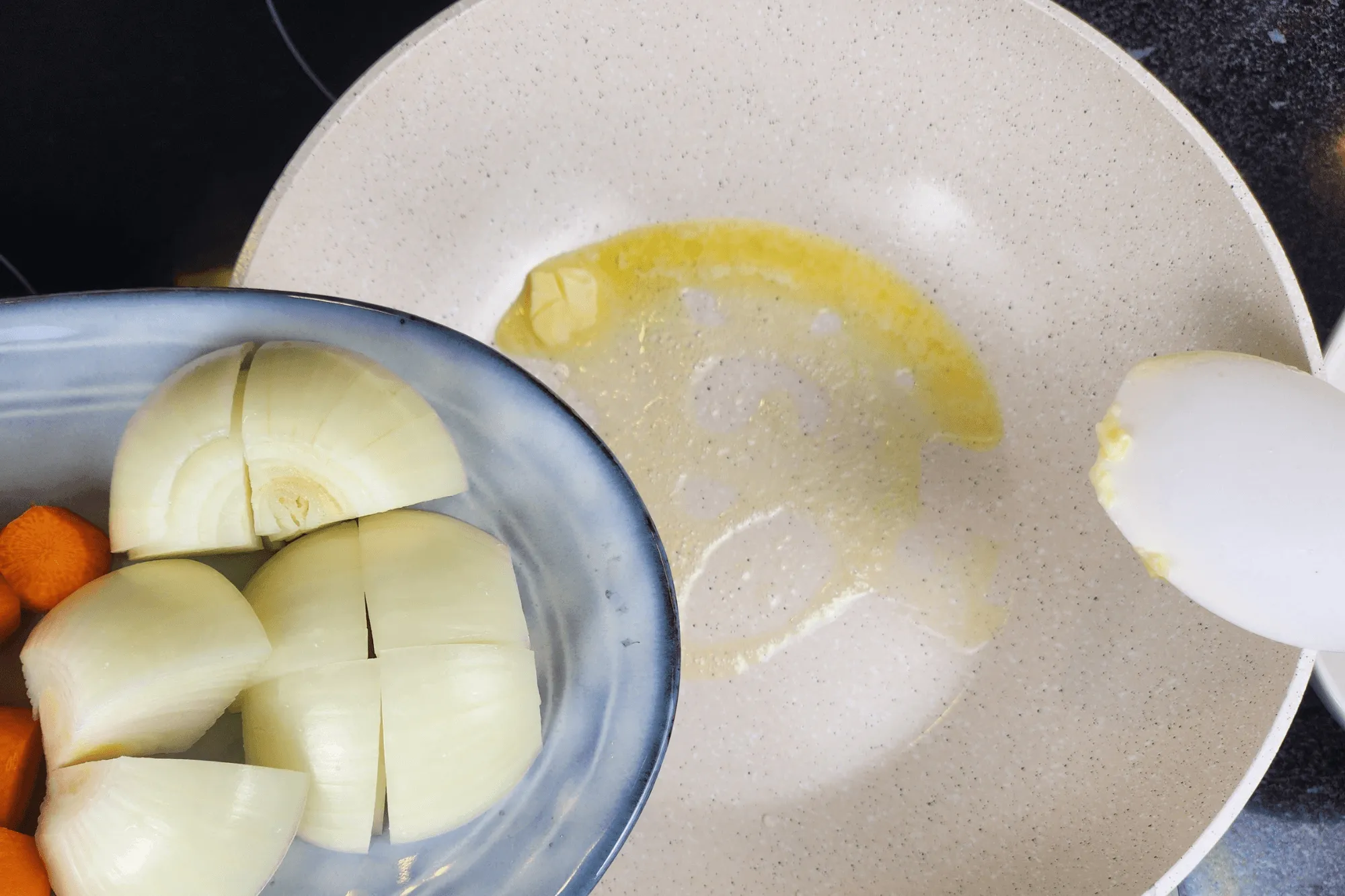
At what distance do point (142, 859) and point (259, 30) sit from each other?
1.57 feet

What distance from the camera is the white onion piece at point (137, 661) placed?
346 millimetres

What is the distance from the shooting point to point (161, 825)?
0.34 meters

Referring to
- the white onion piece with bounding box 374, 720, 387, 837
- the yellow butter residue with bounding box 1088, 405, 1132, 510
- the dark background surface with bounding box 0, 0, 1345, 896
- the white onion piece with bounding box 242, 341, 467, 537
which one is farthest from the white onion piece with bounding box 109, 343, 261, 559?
the yellow butter residue with bounding box 1088, 405, 1132, 510

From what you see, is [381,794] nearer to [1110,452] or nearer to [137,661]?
[137,661]

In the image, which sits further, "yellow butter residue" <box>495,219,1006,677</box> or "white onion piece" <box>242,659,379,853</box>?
"yellow butter residue" <box>495,219,1006,677</box>

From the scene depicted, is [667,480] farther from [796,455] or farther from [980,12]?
[980,12]

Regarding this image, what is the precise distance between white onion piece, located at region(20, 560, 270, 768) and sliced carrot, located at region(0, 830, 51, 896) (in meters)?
0.03

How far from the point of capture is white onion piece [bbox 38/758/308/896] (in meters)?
0.34

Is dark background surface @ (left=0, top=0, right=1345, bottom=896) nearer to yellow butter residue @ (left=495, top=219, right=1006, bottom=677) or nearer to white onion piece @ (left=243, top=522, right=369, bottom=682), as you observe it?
yellow butter residue @ (left=495, top=219, right=1006, bottom=677)

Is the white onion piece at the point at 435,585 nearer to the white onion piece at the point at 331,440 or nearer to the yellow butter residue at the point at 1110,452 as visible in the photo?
the white onion piece at the point at 331,440

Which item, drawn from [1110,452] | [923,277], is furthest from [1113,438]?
[923,277]

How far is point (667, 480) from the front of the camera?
614mm

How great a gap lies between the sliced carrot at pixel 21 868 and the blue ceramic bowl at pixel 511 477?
8 cm

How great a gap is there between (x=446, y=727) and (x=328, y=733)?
46 millimetres
